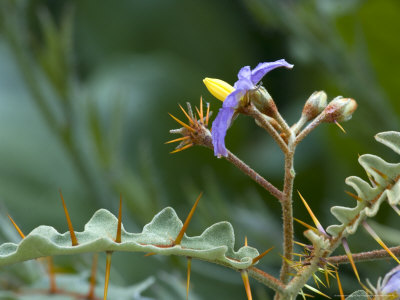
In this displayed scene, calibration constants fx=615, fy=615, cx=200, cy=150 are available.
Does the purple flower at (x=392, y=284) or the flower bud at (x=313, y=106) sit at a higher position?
the flower bud at (x=313, y=106)

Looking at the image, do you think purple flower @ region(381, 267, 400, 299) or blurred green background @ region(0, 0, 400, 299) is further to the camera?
blurred green background @ region(0, 0, 400, 299)

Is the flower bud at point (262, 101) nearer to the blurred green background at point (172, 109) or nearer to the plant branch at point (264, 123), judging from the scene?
the plant branch at point (264, 123)

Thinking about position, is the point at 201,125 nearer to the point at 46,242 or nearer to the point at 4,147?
the point at 46,242

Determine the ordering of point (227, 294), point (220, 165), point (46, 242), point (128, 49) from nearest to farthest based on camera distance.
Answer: point (46, 242)
point (227, 294)
point (220, 165)
point (128, 49)

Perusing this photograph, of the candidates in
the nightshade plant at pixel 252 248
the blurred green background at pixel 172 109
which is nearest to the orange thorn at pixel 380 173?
the nightshade plant at pixel 252 248

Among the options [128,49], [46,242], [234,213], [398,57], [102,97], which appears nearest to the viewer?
[46,242]

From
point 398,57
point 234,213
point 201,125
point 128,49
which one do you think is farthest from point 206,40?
point 201,125

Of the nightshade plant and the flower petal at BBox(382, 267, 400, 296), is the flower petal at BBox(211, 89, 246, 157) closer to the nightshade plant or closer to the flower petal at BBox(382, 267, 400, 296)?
the nightshade plant

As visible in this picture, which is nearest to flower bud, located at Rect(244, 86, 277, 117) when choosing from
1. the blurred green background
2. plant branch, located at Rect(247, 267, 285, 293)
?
plant branch, located at Rect(247, 267, 285, 293)
